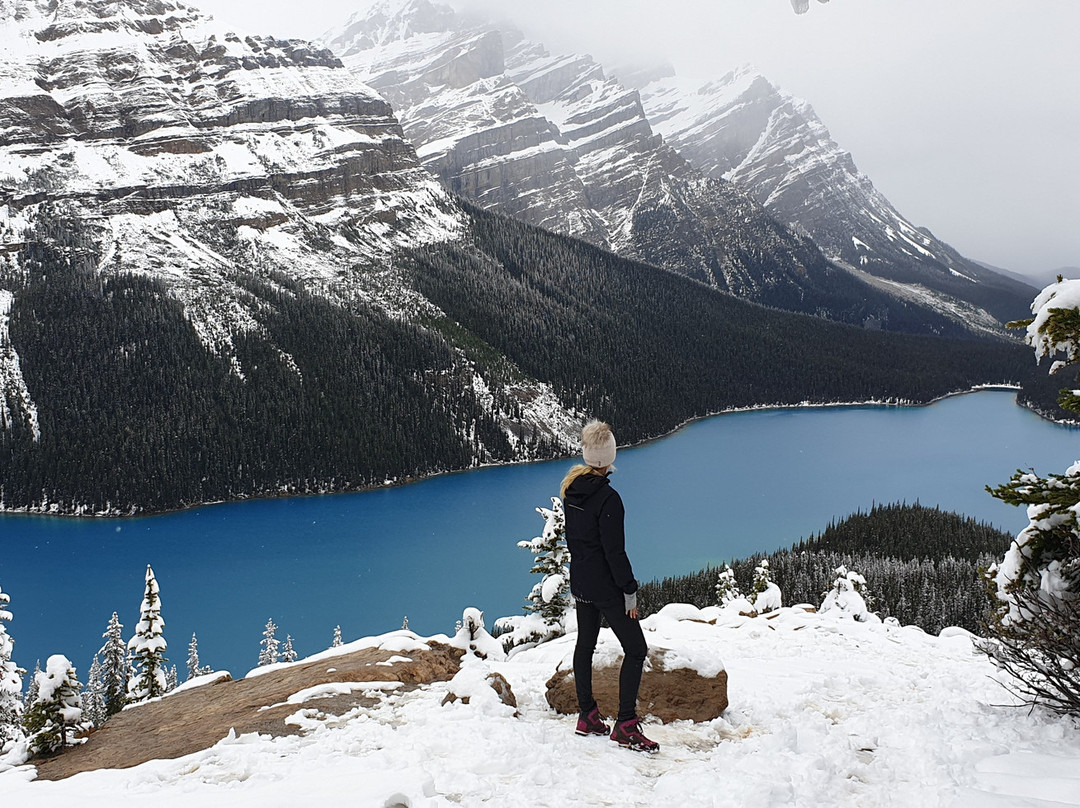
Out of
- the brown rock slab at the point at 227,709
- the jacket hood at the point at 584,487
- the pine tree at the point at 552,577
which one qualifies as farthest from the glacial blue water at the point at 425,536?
the jacket hood at the point at 584,487

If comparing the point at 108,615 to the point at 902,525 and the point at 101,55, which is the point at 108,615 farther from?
the point at 101,55

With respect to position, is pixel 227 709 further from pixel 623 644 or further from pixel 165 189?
pixel 165 189

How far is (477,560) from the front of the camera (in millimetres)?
71375

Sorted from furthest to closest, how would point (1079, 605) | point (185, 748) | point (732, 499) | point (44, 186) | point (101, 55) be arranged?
point (101, 55) < point (44, 186) < point (732, 499) < point (185, 748) < point (1079, 605)

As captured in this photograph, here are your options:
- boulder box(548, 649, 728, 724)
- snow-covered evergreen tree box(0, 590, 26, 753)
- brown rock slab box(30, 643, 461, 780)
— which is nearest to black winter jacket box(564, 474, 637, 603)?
boulder box(548, 649, 728, 724)

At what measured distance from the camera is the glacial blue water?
58906mm

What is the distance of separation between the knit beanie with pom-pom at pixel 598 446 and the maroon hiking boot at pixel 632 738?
2911 mm

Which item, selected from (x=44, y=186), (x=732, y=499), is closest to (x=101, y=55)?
(x=44, y=186)

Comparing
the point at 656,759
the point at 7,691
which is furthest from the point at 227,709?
the point at 7,691

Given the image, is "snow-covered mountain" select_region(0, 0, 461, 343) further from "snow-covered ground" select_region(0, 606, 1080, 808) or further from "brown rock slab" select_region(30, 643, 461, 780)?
"snow-covered ground" select_region(0, 606, 1080, 808)

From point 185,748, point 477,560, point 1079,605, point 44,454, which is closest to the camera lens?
point 1079,605

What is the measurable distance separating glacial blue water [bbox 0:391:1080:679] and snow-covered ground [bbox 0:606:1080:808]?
46.6 metres

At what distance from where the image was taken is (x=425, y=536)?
81.2 metres

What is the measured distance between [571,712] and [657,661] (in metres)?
1.37
